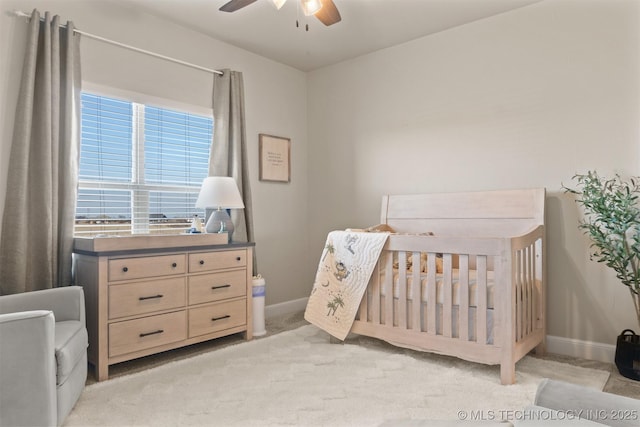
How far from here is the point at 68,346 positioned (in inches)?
74.2

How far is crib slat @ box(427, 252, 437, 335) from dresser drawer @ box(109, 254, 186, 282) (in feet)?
5.09

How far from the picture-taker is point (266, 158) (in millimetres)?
3941

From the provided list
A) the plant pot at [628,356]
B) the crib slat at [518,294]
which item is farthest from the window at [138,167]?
the plant pot at [628,356]

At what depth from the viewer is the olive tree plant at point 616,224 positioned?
7.90 ft

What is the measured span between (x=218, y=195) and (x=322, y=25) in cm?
151

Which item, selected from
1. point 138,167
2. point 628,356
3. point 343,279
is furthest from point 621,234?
point 138,167

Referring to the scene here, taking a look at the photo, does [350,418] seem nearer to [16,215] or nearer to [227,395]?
[227,395]

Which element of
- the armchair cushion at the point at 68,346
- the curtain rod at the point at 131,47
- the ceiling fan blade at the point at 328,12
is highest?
the curtain rod at the point at 131,47

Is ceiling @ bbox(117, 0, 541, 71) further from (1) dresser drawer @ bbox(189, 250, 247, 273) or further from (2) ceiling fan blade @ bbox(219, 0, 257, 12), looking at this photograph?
A: (1) dresser drawer @ bbox(189, 250, 247, 273)

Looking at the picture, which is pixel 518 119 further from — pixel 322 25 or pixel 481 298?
pixel 322 25

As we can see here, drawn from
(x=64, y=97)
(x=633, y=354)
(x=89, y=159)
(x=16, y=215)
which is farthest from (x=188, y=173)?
(x=633, y=354)

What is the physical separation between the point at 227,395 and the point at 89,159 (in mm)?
1779

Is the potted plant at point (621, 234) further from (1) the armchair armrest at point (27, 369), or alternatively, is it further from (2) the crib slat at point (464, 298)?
(1) the armchair armrest at point (27, 369)

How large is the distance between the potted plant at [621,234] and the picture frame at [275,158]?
2.46 metres
